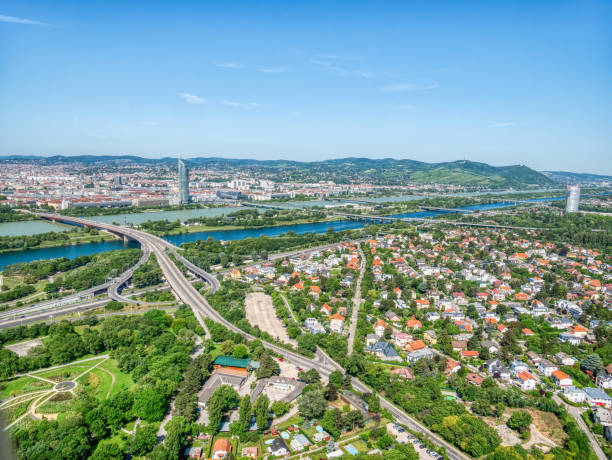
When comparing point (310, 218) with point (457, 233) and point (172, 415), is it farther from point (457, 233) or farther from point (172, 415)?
point (172, 415)

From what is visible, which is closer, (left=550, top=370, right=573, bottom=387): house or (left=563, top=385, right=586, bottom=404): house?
(left=563, top=385, right=586, bottom=404): house

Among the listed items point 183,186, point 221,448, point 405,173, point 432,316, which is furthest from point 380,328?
point 405,173

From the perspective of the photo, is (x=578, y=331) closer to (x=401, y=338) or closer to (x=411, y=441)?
(x=401, y=338)

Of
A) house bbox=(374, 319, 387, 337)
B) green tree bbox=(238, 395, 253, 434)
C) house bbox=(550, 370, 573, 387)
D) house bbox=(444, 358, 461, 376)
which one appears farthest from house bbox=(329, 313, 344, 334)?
house bbox=(550, 370, 573, 387)

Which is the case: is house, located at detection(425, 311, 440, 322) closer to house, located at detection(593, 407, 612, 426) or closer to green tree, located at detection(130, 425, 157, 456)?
house, located at detection(593, 407, 612, 426)

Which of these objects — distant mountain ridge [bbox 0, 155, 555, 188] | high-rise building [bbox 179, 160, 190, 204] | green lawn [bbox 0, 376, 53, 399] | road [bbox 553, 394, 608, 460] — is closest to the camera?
road [bbox 553, 394, 608, 460]
